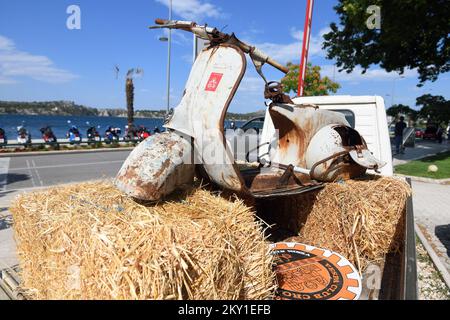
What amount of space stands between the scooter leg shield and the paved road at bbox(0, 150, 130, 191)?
4.82 m

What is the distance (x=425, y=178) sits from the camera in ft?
31.5

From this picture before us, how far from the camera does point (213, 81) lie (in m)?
2.30

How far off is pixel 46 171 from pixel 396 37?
46.2ft

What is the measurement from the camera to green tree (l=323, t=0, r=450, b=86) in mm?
11078

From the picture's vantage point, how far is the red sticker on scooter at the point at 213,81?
7.47 ft

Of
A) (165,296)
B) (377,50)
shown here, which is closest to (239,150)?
(165,296)

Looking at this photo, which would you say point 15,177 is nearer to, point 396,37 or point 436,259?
point 436,259

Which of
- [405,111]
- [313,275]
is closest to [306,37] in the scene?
[313,275]

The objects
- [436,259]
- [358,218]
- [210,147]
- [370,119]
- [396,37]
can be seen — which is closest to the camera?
[210,147]

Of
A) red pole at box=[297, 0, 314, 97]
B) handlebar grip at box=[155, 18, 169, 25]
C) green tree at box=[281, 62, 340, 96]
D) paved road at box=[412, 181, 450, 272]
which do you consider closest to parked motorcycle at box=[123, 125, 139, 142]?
green tree at box=[281, 62, 340, 96]

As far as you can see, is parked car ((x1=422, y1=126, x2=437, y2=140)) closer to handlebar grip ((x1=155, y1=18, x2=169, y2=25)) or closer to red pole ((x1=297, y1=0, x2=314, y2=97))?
red pole ((x1=297, y1=0, x2=314, y2=97))

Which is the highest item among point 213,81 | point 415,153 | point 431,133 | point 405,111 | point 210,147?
point 405,111

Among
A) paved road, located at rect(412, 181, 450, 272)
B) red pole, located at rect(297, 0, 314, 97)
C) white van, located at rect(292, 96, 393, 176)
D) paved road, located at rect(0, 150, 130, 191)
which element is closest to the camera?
white van, located at rect(292, 96, 393, 176)
